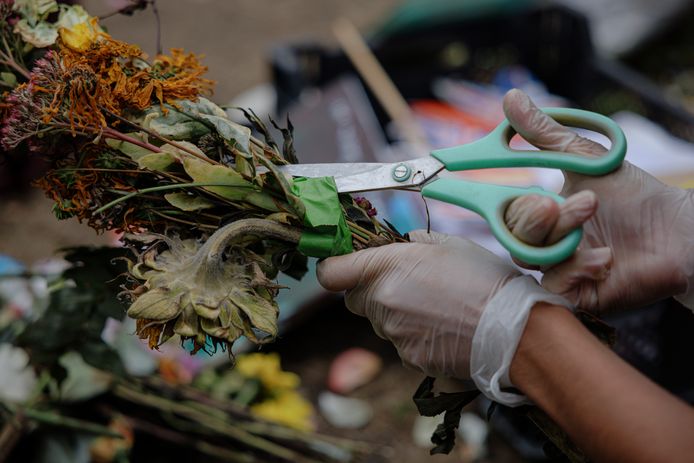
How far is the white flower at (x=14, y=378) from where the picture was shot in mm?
1868

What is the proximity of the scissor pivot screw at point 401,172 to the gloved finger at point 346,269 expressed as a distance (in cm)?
13

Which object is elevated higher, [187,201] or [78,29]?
[78,29]

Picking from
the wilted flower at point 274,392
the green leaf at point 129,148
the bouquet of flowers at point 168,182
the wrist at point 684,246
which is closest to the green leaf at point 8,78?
the bouquet of flowers at point 168,182

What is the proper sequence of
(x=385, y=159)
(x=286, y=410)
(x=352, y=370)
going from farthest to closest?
(x=385, y=159), (x=352, y=370), (x=286, y=410)

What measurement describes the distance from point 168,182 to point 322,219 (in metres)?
0.28

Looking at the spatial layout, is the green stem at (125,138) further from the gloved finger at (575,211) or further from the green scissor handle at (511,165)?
the gloved finger at (575,211)

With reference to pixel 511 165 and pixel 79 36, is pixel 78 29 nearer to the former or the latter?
pixel 79 36

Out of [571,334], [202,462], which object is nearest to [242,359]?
[202,462]

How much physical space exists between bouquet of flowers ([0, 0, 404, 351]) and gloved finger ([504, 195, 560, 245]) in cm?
26

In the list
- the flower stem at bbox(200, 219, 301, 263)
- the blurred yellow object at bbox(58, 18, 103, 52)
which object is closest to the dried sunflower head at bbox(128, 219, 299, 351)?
the flower stem at bbox(200, 219, 301, 263)

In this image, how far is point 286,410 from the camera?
2.30 meters

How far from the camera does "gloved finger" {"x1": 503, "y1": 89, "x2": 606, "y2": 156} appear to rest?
3.73 ft

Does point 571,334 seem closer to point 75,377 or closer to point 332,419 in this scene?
point 75,377

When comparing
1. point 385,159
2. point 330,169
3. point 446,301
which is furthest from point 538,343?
point 385,159
